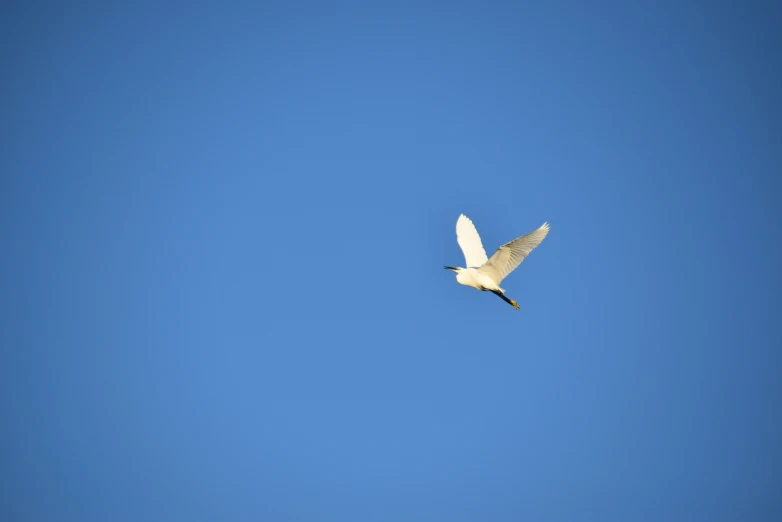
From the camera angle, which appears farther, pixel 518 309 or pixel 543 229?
pixel 518 309

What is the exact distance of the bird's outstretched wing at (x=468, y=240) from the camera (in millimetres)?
21203

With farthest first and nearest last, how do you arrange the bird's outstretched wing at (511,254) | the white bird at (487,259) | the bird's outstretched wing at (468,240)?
the bird's outstretched wing at (468,240), the white bird at (487,259), the bird's outstretched wing at (511,254)

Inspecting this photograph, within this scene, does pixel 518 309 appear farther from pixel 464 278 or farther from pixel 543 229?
pixel 543 229

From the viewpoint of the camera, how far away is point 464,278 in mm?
19750

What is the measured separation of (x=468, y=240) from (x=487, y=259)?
4.61 ft

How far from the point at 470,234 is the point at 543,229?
4241 mm

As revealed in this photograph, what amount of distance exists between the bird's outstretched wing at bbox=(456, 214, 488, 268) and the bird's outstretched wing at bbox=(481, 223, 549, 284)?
6.13ft

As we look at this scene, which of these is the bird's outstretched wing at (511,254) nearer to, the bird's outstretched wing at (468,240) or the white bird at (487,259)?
the white bird at (487,259)

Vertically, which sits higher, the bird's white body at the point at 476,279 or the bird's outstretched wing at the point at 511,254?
the bird's white body at the point at 476,279

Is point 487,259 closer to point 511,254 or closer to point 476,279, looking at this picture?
point 476,279

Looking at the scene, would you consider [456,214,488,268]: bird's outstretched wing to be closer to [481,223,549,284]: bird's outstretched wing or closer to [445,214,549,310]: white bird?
[445,214,549,310]: white bird

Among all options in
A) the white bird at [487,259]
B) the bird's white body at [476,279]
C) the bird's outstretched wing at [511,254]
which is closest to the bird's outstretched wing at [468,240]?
the white bird at [487,259]

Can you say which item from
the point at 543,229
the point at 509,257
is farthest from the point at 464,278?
the point at 543,229

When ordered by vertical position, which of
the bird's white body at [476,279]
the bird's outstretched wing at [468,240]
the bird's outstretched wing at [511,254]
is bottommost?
the bird's outstretched wing at [511,254]
